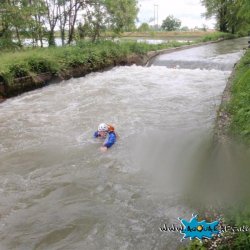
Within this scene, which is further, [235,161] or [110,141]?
[110,141]

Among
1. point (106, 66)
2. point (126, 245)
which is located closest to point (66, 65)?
point (106, 66)

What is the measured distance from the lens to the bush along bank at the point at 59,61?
1273 centimetres

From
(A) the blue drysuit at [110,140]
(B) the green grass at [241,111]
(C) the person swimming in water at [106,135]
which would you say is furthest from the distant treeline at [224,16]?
(A) the blue drysuit at [110,140]

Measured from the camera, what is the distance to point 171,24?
200 ft

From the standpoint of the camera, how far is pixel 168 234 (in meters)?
4.48

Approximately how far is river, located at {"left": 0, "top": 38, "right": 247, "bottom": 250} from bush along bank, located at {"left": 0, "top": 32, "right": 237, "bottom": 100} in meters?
0.70

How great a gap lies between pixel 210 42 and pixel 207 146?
25.3m

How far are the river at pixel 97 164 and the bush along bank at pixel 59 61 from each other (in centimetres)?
70

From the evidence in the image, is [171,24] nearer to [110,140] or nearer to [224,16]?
[224,16]

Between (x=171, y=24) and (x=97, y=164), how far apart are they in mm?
57860

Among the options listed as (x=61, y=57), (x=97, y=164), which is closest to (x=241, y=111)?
(x=97, y=164)

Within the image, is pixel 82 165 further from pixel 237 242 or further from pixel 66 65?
pixel 66 65

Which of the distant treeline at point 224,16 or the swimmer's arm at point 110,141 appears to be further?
the distant treeline at point 224,16
